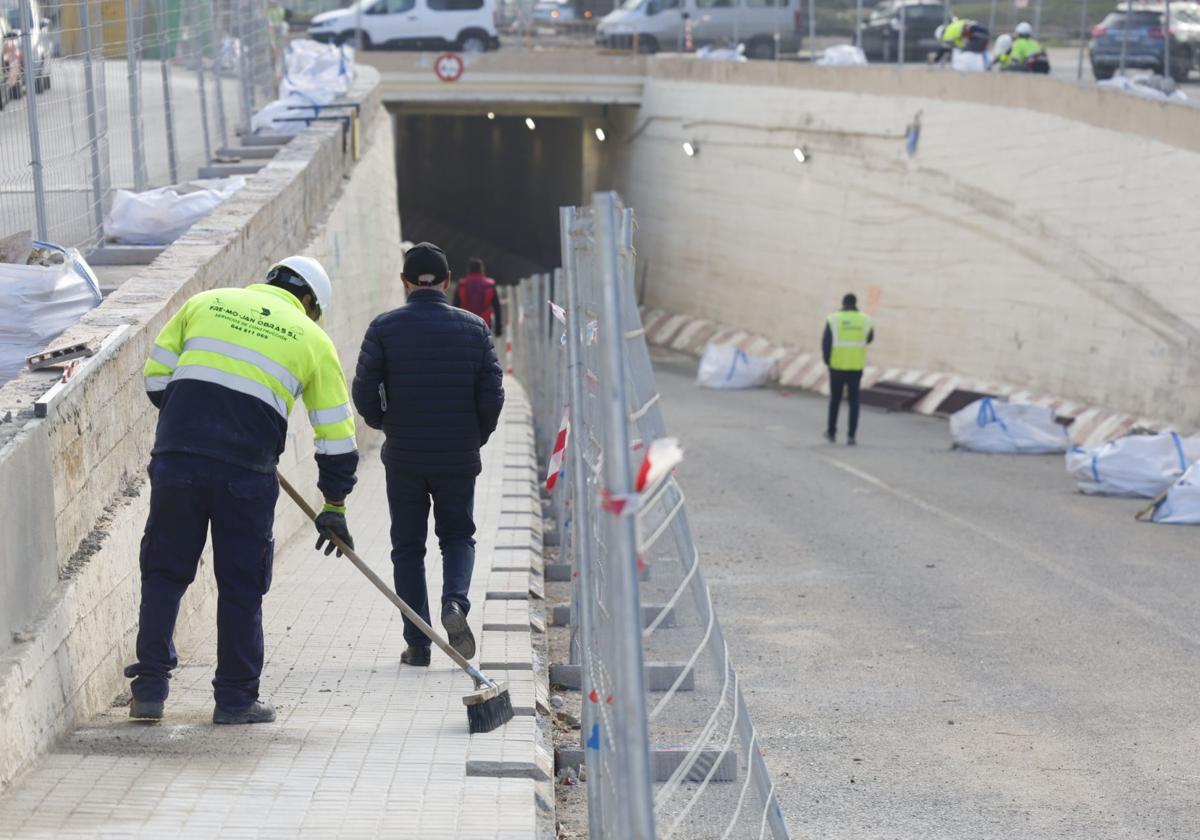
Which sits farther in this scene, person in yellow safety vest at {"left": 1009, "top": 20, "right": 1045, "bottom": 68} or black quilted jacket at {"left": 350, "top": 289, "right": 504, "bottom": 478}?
person in yellow safety vest at {"left": 1009, "top": 20, "right": 1045, "bottom": 68}

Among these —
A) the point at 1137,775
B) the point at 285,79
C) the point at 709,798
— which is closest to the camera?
the point at 709,798

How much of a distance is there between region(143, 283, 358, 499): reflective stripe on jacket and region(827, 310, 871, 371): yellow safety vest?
45.6ft

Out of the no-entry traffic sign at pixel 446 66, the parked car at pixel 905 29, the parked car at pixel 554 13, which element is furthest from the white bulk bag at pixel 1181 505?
the parked car at pixel 554 13

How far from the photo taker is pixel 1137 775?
22.4ft

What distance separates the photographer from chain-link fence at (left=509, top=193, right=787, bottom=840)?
3.67 m

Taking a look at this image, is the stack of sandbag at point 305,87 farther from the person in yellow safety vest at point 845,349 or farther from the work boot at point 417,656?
the work boot at point 417,656

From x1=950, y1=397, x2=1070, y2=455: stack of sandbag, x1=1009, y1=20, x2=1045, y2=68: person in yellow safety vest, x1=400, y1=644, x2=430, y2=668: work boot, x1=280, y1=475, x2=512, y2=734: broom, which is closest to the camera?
x1=280, y1=475, x2=512, y2=734: broom

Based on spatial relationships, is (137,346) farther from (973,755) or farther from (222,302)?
(973,755)

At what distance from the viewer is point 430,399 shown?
7098mm

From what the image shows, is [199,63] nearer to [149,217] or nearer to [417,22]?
[149,217]

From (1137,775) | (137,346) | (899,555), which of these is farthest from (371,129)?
(1137,775)

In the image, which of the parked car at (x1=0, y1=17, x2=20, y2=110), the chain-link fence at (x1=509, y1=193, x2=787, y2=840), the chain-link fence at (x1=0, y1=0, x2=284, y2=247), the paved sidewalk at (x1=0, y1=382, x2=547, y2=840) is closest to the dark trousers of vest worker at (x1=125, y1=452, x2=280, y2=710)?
the paved sidewalk at (x1=0, y1=382, x2=547, y2=840)

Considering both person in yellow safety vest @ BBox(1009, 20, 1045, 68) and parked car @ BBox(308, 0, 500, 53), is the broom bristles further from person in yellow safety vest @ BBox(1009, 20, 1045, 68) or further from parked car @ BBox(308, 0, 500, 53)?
parked car @ BBox(308, 0, 500, 53)

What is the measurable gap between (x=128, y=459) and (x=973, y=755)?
359 centimetres
